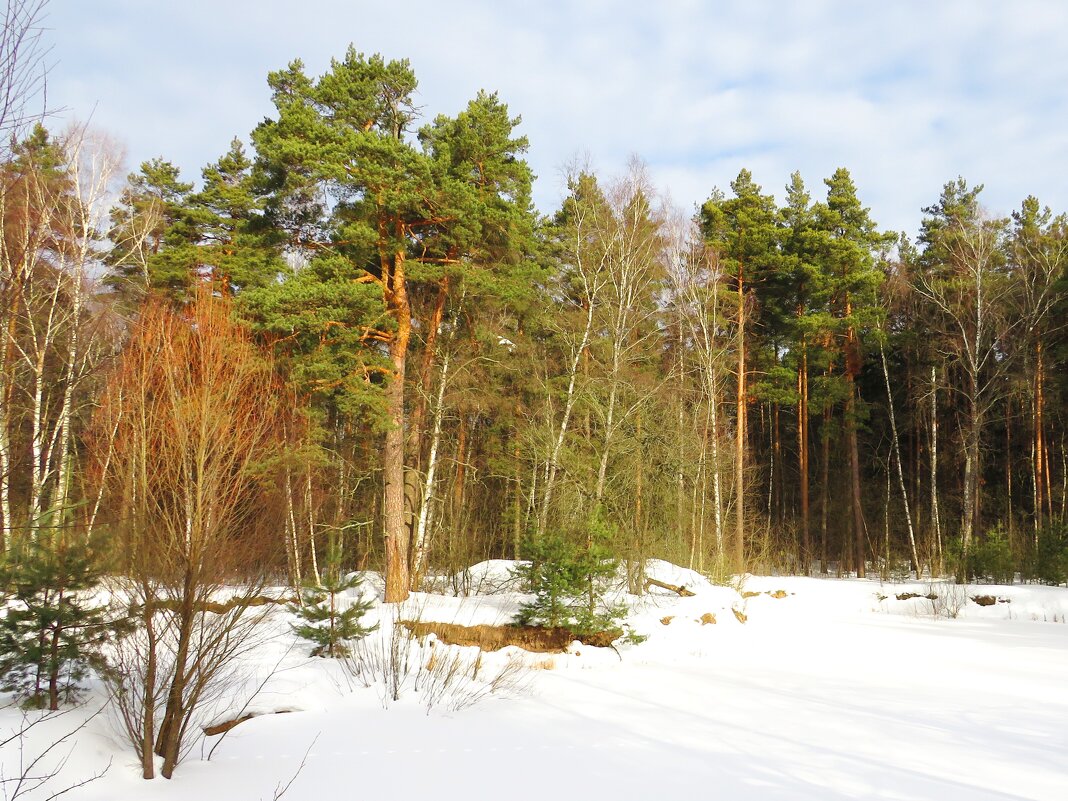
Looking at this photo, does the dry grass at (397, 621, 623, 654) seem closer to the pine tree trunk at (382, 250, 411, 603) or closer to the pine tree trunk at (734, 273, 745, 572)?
the pine tree trunk at (382, 250, 411, 603)

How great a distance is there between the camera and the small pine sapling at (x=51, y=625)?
5.21 m

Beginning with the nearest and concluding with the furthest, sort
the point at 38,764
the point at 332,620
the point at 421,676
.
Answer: the point at 38,764
the point at 421,676
the point at 332,620

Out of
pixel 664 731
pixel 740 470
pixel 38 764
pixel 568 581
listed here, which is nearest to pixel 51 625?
pixel 38 764

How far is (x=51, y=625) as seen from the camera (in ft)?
17.7

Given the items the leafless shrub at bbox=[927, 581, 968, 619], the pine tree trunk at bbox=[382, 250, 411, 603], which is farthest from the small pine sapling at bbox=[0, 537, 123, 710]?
the leafless shrub at bbox=[927, 581, 968, 619]

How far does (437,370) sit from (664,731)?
1206cm

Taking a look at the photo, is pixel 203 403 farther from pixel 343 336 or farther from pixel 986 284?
pixel 986 284

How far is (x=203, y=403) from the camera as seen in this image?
527cm

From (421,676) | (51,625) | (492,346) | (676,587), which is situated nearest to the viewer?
(51,625)

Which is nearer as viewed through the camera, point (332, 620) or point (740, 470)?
point (332, 620)

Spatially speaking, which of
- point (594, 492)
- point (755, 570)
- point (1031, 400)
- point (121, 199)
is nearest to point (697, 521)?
point (755, 570)

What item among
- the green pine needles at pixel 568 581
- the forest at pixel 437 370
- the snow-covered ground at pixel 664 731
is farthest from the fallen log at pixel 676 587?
the green pine needles at pixel 568 581

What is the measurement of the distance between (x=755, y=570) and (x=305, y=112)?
643 inches

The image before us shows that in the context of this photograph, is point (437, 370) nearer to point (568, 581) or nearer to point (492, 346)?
point (492, 346)
